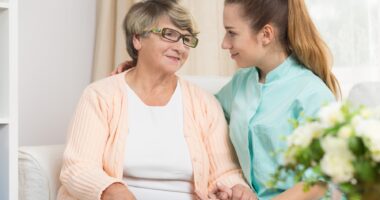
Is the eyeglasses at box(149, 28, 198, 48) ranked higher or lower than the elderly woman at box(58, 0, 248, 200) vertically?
higher

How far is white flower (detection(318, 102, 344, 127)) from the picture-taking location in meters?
Result: 0.95

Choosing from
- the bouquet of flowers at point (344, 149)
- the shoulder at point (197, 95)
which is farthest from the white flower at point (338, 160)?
the shoulder at point (197, 95)

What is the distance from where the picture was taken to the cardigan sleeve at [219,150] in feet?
6.74

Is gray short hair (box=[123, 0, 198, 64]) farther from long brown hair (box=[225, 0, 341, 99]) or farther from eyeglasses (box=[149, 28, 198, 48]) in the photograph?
long brown hair (box=[225, 0, 341, 99])

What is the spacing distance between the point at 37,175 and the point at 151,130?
36 centimetres

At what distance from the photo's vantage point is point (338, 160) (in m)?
0.91

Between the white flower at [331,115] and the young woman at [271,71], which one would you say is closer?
the white flower at [331,115]

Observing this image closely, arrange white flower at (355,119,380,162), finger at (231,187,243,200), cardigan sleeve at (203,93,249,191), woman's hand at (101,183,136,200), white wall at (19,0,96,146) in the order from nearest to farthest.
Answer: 1. white flower at (355,119,380,162)
2. woman's hand at (101,183,136,200)
3. finger at (231,187,243,200)
4. cardigan sleeve at (203,93,249,191)
5. white wall at (19,0,96,146)

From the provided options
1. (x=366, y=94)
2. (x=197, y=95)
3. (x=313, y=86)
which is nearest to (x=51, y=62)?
(x=197, y=95)

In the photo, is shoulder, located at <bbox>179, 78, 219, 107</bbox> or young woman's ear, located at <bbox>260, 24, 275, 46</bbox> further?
shoulder, located at <bbox>179, 78, 219, 107</bbox>

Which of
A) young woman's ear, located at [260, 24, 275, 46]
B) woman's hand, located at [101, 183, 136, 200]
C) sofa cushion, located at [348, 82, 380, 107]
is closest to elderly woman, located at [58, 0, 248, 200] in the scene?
woman's hand, located at [101, 183, 136, 200]

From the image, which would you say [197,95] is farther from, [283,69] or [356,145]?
[356,145]

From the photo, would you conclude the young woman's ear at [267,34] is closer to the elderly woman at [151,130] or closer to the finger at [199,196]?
the elderly woman at [151,130]

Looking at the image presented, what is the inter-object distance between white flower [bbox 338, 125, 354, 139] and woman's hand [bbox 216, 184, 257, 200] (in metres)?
1.02
